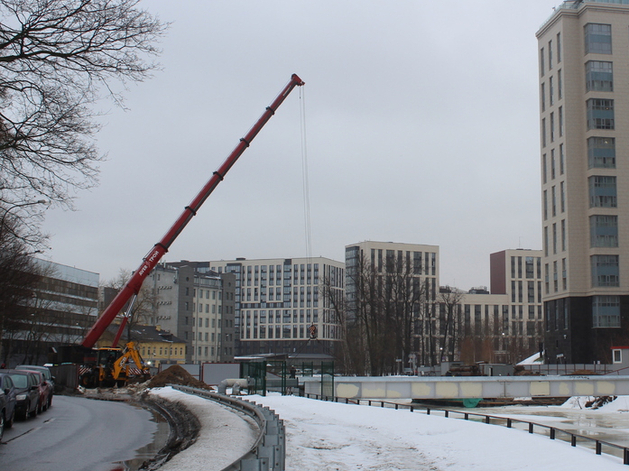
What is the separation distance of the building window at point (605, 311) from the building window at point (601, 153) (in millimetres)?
15671

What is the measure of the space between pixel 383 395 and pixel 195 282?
10563cm

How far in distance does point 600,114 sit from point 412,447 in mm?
80658

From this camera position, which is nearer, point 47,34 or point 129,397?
point 47,34

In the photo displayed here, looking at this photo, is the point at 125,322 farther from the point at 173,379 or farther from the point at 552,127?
the point at 552,127

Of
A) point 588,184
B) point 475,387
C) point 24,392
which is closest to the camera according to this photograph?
point 24,392

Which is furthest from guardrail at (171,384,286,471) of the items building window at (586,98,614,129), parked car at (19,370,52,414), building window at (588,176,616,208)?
building window at (586,98,614,129)

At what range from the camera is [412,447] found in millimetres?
18172

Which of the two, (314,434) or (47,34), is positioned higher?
(47,34)

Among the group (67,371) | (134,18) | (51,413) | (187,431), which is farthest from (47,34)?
(67,371)

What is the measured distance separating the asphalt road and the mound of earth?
48.9ft

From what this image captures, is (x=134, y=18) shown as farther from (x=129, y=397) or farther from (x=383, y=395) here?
(x=383, y=395)

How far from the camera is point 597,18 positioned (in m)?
91.4

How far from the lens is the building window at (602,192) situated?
8862 cm

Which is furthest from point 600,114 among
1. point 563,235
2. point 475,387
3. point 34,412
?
point 34,412
